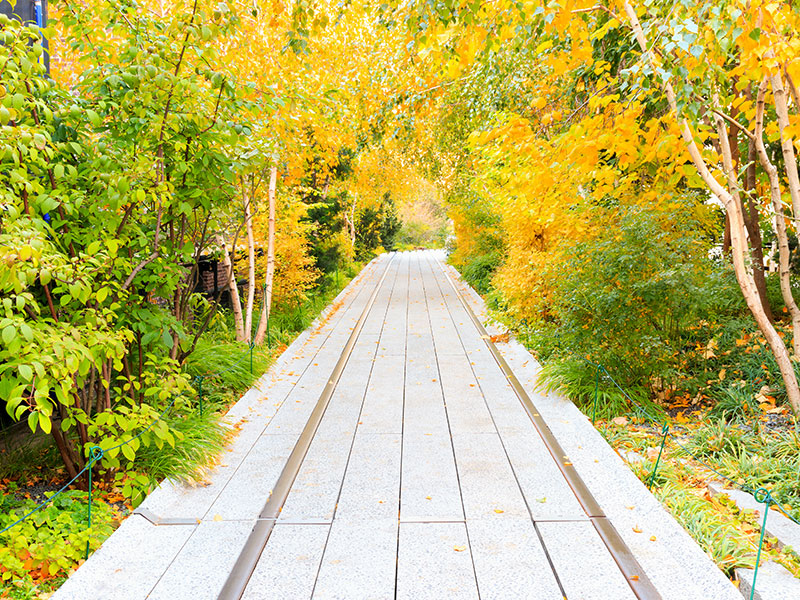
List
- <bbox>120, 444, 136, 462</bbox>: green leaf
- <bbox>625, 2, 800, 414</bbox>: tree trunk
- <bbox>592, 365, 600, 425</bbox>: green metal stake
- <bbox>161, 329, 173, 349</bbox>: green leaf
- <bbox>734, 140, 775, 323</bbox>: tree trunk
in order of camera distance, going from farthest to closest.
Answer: <bbox>734, 140, 775, 323</bbox>: tree trunk
<bbox>592, 365, 600, 425</bbox>: green metal stake
<bbox>625, 2, 800, 414</bbox>: tree trunk
<bbox>161, 329, 173, 349</bbox>: green leaf
<bbox>120, 444, 136, 462</bbox>: green leaf

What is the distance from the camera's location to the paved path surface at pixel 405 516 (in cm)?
261

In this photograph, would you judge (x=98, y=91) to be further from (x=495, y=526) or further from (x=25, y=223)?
(x=495, y=526)

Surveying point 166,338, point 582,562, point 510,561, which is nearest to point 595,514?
point 582,562

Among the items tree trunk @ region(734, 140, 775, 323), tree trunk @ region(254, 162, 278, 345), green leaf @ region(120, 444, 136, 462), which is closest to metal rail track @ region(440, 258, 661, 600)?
green leaf @ region(120, 444, 136, 462)

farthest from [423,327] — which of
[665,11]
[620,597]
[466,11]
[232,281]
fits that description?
[620,597]

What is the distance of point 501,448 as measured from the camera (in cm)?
416

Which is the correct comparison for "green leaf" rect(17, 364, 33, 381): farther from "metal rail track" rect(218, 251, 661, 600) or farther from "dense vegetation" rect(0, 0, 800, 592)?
"metal rail track" rect(218, 251, 661, 600)

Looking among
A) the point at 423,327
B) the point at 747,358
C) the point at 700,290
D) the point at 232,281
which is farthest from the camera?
the point at 423,327

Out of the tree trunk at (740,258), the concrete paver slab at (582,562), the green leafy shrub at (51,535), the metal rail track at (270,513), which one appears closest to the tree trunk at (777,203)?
the tree trunk at (740,258)

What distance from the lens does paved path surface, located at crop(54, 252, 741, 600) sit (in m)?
2.61

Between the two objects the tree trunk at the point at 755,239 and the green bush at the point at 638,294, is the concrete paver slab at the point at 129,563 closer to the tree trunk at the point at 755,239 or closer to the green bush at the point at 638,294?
the green bush at the point at 638,294

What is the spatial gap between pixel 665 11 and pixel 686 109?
0.68 meters

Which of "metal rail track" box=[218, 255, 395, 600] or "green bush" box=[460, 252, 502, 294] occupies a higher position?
"green bush" box=[460, 252, 502, 294]

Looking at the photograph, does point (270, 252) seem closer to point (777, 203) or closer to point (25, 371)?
point (25, 371)
